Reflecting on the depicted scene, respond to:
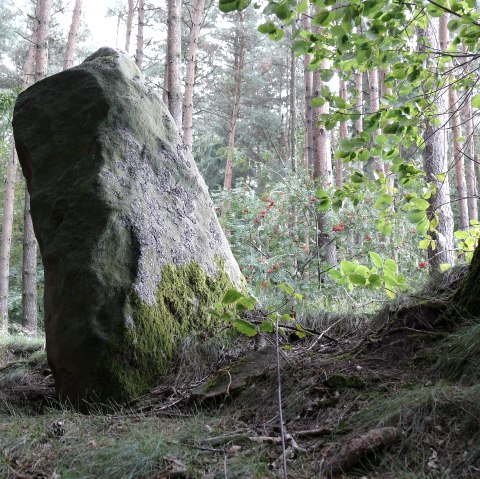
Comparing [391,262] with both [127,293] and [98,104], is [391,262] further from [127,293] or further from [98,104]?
[98,104]

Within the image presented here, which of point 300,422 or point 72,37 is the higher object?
point 72,37

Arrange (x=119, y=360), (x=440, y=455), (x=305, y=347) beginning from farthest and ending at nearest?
(x=305, y=347) < (x=119, y=360) < (x=440, y=455)

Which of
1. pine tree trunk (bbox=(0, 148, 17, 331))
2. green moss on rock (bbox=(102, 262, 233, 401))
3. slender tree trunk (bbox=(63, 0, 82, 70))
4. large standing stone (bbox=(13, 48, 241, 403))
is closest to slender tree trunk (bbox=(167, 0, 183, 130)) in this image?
large standing stone (bbox=(13, 48, 241, 403))

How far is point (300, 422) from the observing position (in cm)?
254

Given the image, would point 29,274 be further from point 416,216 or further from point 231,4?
point 231,4

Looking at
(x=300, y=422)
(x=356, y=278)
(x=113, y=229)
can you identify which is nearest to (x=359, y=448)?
(x=300, y=422)

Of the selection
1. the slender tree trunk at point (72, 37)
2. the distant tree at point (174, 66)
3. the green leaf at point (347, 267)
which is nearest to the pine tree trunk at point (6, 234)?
the slender tree trunk at point (72, 37)

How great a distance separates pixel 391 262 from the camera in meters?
3.19

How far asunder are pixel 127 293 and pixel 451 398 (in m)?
2.30

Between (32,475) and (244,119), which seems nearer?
(32,475)

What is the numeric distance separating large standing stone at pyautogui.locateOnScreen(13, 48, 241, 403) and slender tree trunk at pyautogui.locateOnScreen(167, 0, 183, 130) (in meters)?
3.69

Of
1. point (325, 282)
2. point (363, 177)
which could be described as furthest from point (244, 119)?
point (363, 177)

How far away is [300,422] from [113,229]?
79.8 inches

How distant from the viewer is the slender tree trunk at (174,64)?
855 cm
